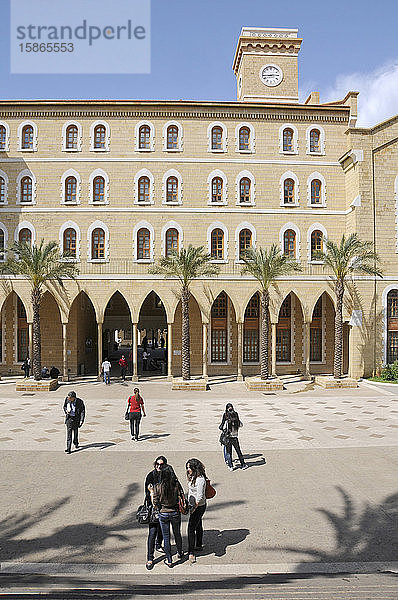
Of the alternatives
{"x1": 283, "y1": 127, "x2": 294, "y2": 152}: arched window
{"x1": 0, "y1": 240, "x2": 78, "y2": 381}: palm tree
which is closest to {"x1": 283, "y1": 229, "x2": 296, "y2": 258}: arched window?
{"x1": 283, "y1": 127, "x2": 294, "y2": 152}: arched window

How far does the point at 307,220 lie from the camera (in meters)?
28.4

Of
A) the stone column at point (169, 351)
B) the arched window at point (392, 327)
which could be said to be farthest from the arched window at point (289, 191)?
the stone column at point (169, 351)

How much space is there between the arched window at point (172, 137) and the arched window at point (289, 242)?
27.2ft

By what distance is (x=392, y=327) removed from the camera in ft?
91.0

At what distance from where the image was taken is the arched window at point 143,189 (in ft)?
91.9

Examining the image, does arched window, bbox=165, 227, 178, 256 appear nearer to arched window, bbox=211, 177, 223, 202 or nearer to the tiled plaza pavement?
arched window, bbox=211, 177, 223, 202

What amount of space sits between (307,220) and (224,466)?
1969cm

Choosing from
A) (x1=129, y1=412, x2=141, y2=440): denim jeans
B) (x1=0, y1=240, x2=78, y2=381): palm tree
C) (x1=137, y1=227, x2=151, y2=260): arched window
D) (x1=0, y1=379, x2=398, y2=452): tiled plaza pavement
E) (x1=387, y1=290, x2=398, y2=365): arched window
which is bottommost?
(x1=0, y1=379, x2=398, y2=452): tiled plaza pavement

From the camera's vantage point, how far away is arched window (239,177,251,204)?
2825 cm

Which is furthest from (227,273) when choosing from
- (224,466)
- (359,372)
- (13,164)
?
(224,466)

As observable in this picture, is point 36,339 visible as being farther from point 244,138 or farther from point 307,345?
point 244,138

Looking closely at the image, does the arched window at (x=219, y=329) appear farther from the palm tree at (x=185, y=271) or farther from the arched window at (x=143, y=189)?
the arched window at (x=143, y=189)

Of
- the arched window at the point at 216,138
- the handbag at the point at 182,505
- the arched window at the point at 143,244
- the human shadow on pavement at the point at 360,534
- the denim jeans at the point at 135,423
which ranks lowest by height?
the human shadow on pavement at the point at 360,534

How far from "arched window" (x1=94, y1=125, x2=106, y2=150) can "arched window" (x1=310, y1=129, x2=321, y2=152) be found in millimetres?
12356
